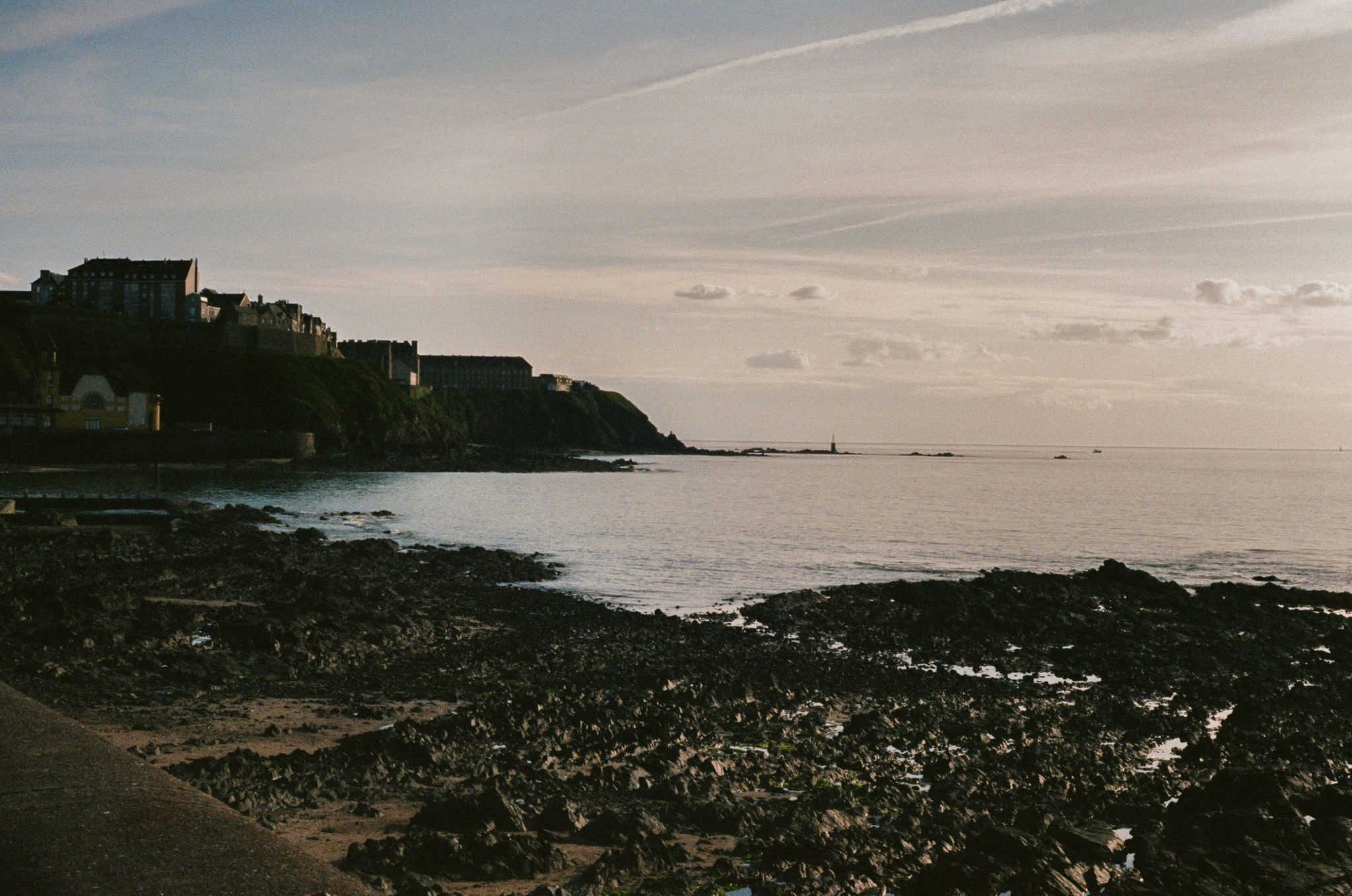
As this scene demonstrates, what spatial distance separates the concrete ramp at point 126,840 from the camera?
19.3 ft

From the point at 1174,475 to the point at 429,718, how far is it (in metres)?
204

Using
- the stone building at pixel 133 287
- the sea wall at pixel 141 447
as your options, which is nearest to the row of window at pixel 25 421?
the sea wall at pixel 141 447

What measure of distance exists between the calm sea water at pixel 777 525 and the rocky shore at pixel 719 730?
9265 mm

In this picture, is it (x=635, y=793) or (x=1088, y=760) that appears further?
(x=1088, y=760)

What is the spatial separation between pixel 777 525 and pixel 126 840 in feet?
193

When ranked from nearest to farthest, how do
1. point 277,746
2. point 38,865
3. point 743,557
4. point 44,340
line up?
point 38,865 < point 277,746 < point 743,557 < point 44,340

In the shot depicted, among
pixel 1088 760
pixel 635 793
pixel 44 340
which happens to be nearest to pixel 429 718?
pixel 635 793

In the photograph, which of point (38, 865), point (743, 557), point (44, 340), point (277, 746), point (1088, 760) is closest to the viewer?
point (38, 865)

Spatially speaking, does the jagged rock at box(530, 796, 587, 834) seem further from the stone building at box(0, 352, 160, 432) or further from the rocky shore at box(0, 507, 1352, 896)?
the stone building at box(0, 352, 160, 432)

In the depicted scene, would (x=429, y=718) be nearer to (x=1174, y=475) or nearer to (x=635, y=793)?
(x=635, y=793)

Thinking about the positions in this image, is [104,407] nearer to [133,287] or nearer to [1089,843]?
[133,287]

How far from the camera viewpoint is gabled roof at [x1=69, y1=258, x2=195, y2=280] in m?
149

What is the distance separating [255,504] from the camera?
6362 centimetres

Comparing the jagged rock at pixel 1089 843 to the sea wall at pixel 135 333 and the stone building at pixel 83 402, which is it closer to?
the stone building at pixel 83 402
